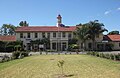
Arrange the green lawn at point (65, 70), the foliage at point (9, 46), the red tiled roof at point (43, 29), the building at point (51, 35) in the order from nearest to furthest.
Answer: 1. the green lawn at point (65, 70)
2. the foliage at point (9, 46)
3. the building at point (51, 35)
4. the red tiled roof at point (43, 29)

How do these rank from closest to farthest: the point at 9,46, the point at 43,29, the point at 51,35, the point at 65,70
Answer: the point at 65,70
the point at 9,46
the point at 51,35
the point at 43,29

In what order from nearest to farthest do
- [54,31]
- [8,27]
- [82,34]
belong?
[82,34]
[54,31]
[8,27]

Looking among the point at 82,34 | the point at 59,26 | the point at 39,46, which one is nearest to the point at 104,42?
the point at 82,34

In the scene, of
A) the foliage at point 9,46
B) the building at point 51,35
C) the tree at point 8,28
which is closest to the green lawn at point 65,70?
the foliage at point 9,46

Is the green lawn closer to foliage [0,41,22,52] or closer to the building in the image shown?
foliage [0,41,22,52]

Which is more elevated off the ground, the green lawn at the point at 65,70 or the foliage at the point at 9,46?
the foliage at the point at 9,46

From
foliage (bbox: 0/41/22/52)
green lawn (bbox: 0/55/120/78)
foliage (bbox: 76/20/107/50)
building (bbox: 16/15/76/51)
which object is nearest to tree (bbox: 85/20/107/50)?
foliage (bbox: 76/20/107/50)

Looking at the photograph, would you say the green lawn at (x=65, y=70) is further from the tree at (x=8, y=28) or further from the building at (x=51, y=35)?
the tree at (x=8, y=28)

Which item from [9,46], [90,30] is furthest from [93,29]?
[9,46]

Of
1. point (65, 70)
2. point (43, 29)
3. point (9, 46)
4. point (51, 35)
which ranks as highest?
point (43, 29)

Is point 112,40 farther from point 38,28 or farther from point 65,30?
point 38,28

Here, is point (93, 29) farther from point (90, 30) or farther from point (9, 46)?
point (9, 46)

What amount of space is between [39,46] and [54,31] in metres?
6.53

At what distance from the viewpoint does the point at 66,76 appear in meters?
19.5
